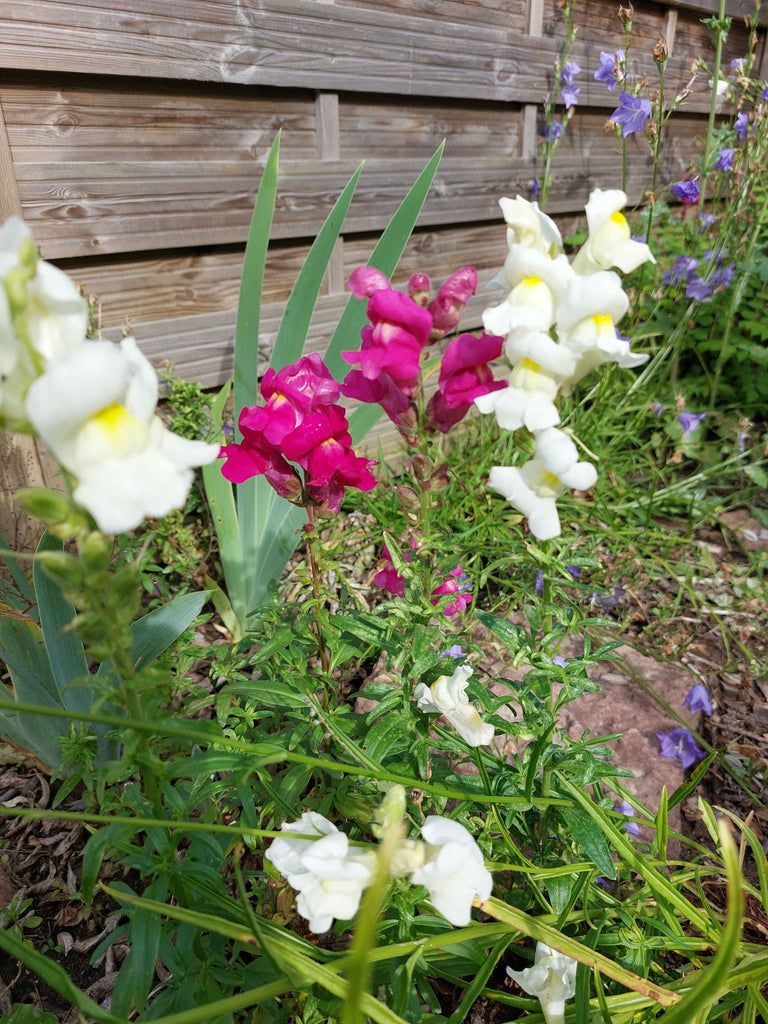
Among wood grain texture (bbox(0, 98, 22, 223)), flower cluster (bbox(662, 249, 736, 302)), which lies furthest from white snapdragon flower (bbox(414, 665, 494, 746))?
flower cluster (bbox(662, 249, 736, 302))

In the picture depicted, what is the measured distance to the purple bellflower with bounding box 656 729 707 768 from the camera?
5.60ft

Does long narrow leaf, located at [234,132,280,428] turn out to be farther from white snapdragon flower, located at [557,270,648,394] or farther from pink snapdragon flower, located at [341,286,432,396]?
white snapdragon flower, located at [557,270,648,394]

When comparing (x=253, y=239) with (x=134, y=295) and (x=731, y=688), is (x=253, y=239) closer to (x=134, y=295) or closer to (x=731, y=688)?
(x=134, y=295)

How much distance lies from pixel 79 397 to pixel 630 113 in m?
3.26

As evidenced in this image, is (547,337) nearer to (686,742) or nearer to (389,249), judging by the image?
(686,742)

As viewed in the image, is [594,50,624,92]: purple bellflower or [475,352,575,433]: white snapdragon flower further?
[594,50,624,92]: purple bellflower

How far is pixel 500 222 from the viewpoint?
12.9 feet

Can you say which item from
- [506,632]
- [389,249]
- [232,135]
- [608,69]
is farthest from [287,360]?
[608,69]

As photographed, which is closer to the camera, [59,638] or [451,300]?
[451,300]

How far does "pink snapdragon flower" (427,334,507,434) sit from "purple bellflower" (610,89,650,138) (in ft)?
8.32

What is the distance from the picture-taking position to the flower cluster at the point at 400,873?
0.75 metres

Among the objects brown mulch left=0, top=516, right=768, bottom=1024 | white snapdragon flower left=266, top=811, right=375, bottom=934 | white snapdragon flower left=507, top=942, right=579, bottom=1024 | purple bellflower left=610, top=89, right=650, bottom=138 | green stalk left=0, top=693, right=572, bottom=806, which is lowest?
brown mulch left=0, top=516, right=768, bottom=1024

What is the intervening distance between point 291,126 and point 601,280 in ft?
8.11

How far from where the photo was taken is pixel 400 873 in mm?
803
